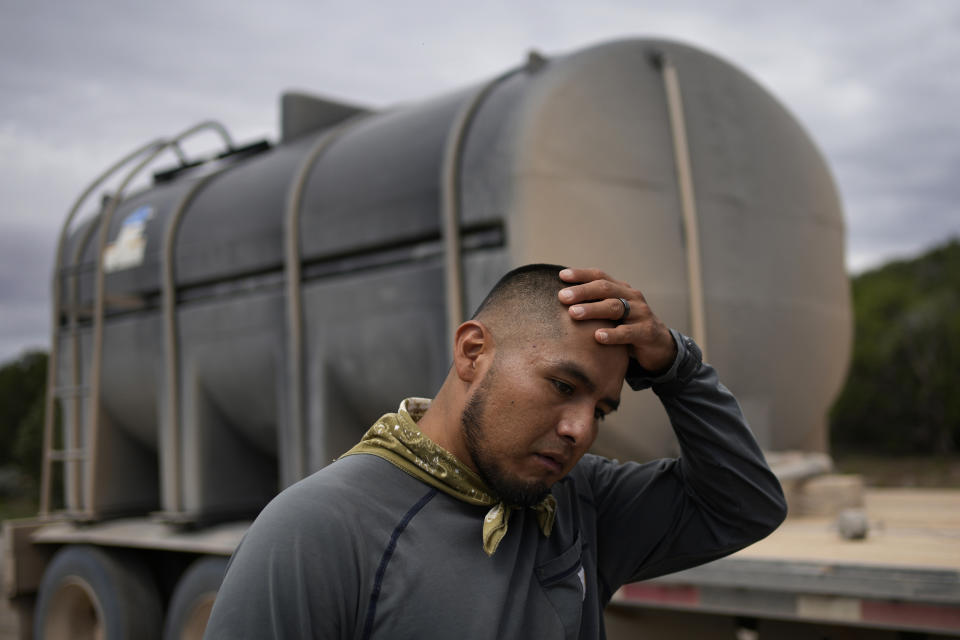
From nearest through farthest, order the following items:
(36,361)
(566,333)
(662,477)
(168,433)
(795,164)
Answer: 1. (566,333)
2. (662,477)
3. (795,164)
4. (168,433)
5. (36,361)

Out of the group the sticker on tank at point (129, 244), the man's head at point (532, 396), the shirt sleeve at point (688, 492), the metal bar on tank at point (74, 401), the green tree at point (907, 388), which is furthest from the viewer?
the green tree at point (907, 388)

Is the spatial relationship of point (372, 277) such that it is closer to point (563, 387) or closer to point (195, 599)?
point (195, 599)

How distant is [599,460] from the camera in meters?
1.99

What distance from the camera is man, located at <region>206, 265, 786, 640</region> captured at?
1347mm

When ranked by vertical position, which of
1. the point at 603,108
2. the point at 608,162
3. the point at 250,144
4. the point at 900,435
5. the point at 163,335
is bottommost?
the point at 900,435

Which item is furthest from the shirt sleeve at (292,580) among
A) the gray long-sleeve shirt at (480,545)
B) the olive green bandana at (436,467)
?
the olive green bandana at (436,467)

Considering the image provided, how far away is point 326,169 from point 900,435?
17.9 m

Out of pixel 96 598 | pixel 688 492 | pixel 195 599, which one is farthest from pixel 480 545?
pixel 96 598

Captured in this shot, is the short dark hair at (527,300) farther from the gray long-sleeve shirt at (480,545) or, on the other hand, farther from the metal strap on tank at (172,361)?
the metal strap on tank at (172,361)

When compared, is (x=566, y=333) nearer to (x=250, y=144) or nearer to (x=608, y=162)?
(x=608, y=162)

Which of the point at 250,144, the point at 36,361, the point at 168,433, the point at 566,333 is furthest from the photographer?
the point at 36,361

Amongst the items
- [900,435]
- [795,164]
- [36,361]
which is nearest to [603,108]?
[795,164]

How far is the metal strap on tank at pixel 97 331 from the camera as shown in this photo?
559 cm

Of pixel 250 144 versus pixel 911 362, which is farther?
pixel 911 362
